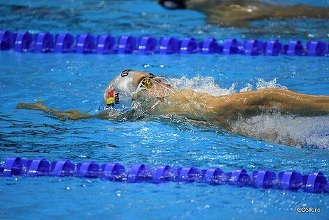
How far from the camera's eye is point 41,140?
4.95 m

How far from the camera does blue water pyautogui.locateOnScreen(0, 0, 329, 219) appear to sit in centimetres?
393

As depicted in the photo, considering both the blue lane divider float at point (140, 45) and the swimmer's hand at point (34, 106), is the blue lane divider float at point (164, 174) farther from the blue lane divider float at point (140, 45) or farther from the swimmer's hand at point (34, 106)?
the blue lane divider float at point (140, 45)

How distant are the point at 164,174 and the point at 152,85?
94 centimetres

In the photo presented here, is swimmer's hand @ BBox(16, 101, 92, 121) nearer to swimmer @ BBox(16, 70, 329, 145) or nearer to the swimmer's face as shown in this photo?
swimmer @ BBox(16, 70, 329, 145)

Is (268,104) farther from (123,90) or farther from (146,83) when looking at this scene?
(123,90)

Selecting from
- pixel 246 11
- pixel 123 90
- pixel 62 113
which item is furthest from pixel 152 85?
pixel 246 11

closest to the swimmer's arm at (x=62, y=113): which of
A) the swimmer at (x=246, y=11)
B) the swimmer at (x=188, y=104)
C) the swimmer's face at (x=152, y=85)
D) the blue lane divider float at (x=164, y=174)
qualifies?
the swimmer at (x=188, y=104)

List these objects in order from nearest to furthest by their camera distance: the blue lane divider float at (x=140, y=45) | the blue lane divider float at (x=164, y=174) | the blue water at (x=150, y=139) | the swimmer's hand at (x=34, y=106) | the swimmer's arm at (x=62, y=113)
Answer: the blue water at (x=150, y=139) → the blue lane divider float at (x=164, y=174) → the swimmer's arm at (x=62, y=113) → the swimmer's hand at (x=34, y=106) → the blue lane divider float at (x=140, y=45)

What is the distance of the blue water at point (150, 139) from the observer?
393 centimetres

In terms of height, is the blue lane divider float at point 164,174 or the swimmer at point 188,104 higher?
the swimmer at point 188,104

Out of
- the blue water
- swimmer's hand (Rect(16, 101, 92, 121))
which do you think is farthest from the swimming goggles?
swimmer's hand (Rect(16, 101, 92, 121))

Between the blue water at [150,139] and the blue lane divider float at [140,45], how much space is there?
0.11 m

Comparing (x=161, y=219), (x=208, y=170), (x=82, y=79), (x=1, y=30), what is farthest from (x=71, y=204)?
(x=1, y=30)

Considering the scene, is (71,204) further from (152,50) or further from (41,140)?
(152,50)
